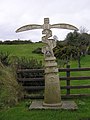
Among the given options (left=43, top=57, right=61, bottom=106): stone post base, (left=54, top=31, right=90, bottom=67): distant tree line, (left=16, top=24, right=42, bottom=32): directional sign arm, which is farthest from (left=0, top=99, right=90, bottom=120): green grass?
(left=54, top=31, right=90, bottom=67): distant tree line

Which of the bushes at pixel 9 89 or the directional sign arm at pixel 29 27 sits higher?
the directional sign arm at pixel 29 27

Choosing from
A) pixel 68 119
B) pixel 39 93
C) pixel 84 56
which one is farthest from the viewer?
pixel 84 56

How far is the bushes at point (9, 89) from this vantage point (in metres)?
9.76

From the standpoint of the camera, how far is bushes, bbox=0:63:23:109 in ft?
32.0

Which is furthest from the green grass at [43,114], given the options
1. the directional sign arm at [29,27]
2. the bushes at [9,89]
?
the directional sign arm at [29,27]

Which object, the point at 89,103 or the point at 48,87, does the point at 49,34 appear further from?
the point at 89,103

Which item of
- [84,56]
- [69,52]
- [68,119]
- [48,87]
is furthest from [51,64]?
[84,56]

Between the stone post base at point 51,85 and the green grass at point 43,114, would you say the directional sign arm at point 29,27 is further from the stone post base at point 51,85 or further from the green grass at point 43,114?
the green grass at point 43,114

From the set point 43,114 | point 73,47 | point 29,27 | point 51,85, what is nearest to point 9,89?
point 51,85

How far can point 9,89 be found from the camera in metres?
10.2

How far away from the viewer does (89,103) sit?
998 cm

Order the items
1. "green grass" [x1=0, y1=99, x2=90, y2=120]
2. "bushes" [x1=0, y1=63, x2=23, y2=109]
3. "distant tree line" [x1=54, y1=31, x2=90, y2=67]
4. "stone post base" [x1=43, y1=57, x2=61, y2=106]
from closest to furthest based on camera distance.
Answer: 1. "green grass" [x1=0, y1=99, x2=90, y2=120]
2. "stone post base" [x1=43, y1=57, x2=61, y2=106]
3. "bushes" [x1=0, y1=63, x2=23, y2=109]
4. "distant tree line" [x1=54, y1=31, x2=90, y2=67]

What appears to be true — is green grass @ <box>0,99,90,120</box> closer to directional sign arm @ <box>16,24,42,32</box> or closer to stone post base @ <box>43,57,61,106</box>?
stone post base @ <box>43,57,61,106</box>

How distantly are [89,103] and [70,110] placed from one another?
1.31m
